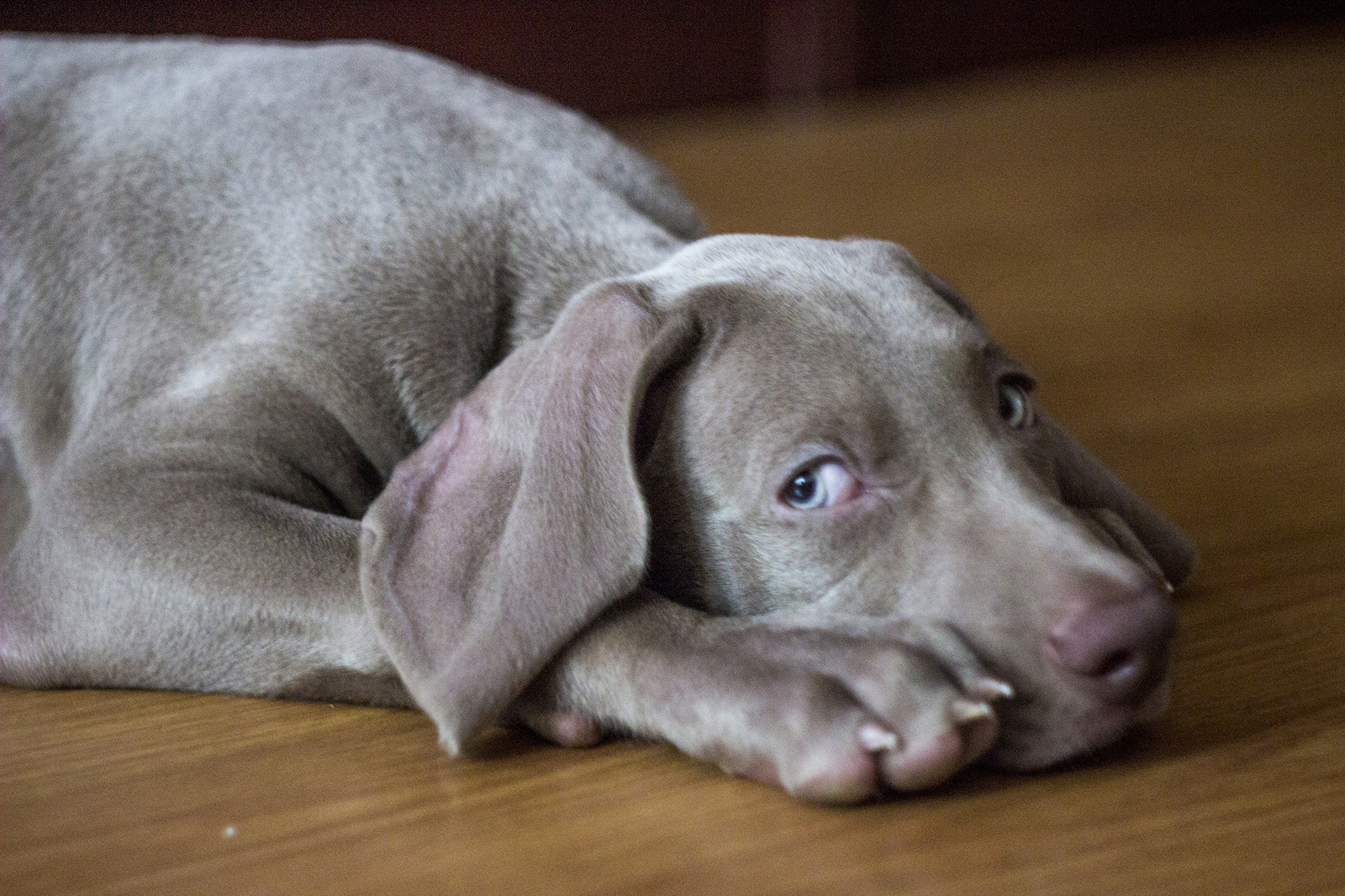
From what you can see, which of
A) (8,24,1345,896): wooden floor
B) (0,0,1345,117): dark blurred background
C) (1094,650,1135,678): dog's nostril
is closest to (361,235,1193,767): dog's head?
(1094,650,1135,678): dog's nostril

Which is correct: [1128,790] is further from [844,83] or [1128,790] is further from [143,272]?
[844,83]

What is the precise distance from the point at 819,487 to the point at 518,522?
42 cm

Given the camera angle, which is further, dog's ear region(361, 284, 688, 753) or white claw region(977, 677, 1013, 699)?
dog's ear region(361, 284, 688, 753)

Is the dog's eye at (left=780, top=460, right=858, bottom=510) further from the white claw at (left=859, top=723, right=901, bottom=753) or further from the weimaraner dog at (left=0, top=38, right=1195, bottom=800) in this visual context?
the white claw at (left=859, top=723, right=901, bottom=753)

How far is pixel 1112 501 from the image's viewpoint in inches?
109

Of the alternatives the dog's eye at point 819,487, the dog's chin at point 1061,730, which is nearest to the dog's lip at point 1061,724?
the dog's chin at point 1061,730

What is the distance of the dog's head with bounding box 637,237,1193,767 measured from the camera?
2.05m

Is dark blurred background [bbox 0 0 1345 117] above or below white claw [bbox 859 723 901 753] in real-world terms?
below

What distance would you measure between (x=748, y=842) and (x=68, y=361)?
1.77m

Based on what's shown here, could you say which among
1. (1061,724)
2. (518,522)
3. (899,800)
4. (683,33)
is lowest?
(683,33)

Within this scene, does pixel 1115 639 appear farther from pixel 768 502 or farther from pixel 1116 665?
pixel 768 502

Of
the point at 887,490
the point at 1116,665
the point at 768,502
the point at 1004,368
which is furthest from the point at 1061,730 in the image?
the point at 1004,368

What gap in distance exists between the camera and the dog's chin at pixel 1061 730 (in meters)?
2.06

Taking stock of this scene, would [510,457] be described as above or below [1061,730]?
above
